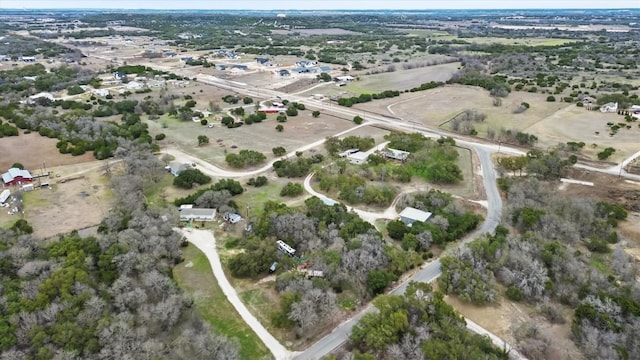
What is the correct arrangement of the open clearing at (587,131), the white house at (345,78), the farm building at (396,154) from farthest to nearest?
the white house at (345,78) → the open clearing at (587,131) → the farm building at (396,154)

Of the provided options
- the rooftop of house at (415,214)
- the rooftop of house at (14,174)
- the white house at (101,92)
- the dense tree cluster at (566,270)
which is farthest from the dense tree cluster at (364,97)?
the rooftop of house at (14,174)

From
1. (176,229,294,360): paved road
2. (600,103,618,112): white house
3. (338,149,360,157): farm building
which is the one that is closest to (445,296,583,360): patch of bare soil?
(176,229,294,360): paved road

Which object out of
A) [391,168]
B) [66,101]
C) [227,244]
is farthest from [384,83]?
[227,244]

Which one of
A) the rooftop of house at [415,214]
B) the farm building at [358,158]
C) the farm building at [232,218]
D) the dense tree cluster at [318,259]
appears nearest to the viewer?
the dense tree cluster at [318,259]

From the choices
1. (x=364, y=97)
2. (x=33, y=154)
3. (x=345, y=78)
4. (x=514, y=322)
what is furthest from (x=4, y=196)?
(x=345, y=78)

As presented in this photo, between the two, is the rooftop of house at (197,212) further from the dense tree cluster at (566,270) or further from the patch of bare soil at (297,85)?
the patch of bare soil at (297,85)

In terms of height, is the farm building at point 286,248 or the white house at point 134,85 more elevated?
the white house at point 134,85

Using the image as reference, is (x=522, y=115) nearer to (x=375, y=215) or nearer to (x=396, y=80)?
(x=396, y=80)

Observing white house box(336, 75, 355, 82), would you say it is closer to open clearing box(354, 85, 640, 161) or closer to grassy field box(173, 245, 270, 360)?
open clearing box(354, 85, 640, 161)
